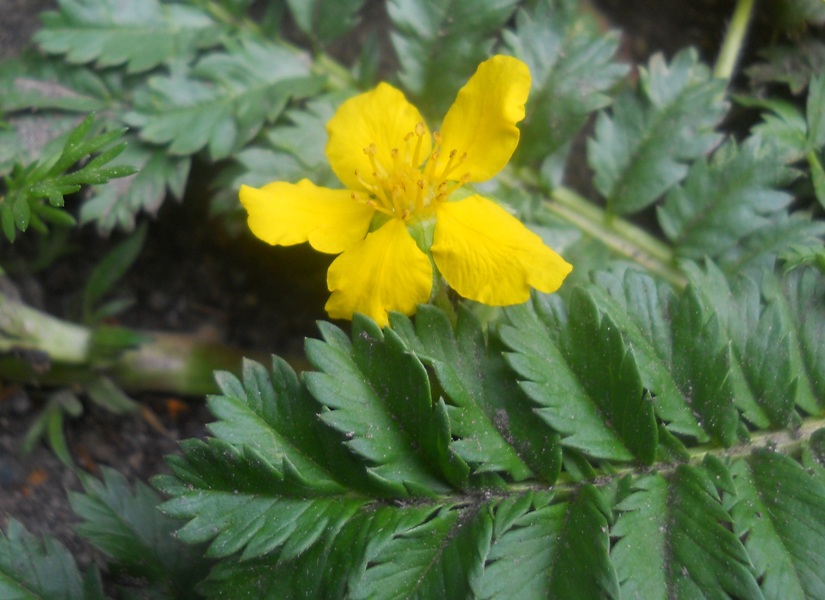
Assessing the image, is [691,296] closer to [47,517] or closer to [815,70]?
[815,70]

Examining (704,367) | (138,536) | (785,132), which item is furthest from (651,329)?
(138,536)

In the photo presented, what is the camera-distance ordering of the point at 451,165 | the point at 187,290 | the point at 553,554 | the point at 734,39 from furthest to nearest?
the point at 187,290
the point at 734,39
the point at 451,165
the point at 553,554

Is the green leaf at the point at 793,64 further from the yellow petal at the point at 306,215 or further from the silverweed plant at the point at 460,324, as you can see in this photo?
the yellow petal at the point at 306,215

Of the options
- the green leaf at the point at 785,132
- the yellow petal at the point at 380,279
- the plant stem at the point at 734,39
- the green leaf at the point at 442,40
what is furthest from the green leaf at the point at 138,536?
the plant stem at the point at 734,39

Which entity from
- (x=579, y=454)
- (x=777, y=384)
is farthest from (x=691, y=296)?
(x=579, y=454)

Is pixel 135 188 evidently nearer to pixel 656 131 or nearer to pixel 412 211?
pixel 412 211

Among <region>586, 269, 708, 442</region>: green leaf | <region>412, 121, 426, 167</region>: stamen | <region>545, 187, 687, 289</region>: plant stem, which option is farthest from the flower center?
<region>545, 187, 687, 289</region>: plant stem
